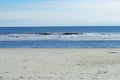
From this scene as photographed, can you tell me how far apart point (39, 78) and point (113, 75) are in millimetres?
2496

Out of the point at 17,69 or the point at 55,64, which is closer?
the point at 17,69

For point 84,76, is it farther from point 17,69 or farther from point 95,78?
point 17,69

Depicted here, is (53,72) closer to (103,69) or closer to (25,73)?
(25,73)

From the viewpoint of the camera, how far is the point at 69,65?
40.5ft

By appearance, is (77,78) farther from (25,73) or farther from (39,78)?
(25,73)

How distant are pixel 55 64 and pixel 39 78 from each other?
3143 mm

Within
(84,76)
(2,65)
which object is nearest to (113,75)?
(84,76)

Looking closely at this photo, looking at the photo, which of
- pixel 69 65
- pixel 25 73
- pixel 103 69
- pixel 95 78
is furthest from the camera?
pixel 69 65

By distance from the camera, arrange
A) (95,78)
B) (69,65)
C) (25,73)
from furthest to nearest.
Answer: (69,65) < (25,73) < (95,78)

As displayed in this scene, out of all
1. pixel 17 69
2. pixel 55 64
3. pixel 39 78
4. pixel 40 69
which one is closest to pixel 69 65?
pixel 55 64

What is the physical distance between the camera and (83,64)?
496 inches

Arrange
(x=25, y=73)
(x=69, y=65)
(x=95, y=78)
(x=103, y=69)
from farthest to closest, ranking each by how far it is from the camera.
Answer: (x=69, y=65)
(x=103, y=69)
(x=25, y=73)
(x=95, y=78)

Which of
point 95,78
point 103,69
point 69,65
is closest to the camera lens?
point 95,78

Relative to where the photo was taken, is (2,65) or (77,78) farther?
(2,65)
